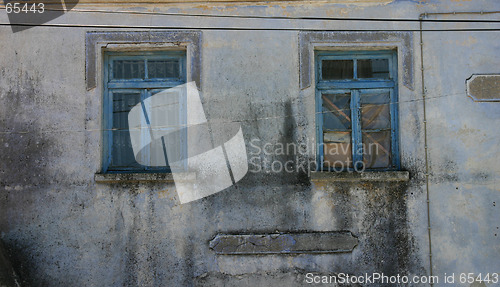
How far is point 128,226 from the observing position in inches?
228

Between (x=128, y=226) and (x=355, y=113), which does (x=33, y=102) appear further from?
(x=355, y=113)

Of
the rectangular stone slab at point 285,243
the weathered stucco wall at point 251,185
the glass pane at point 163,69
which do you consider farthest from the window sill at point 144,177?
the glass pane at point 163,69

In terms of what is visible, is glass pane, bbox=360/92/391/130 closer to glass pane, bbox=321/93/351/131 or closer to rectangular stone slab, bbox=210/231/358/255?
glass pane, bbox=321/93/351/131

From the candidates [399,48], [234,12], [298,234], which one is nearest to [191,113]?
[234,12]

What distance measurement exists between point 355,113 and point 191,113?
1.99 metres

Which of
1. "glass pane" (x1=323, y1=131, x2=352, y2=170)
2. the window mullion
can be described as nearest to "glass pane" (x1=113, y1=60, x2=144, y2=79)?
"glass pane" (x1=323, y1=131, x2=352, y2=170)

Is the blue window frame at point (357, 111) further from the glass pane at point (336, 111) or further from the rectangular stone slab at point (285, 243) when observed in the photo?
the rectangular stone slab at point (285, 243)

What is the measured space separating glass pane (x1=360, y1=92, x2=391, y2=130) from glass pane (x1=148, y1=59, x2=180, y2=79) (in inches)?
91.5

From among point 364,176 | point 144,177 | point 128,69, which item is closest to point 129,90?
point 128,69

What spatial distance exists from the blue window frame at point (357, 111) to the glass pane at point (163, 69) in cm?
175

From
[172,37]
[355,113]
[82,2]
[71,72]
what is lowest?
[355,113]

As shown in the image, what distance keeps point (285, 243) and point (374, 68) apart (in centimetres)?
239

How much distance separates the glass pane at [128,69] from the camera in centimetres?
614

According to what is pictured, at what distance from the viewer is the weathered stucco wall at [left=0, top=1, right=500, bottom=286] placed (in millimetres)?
5711
